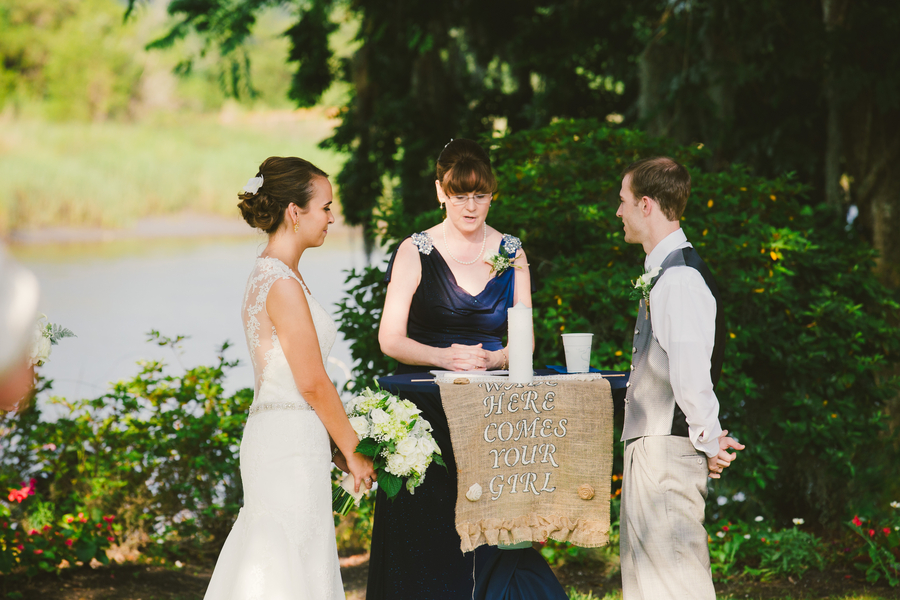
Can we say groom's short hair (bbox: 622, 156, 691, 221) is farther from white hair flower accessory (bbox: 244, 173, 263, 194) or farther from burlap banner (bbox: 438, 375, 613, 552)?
white hair flower accessory (bbox: 244, 173, 263, 194)

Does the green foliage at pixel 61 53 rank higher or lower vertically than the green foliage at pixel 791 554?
higher

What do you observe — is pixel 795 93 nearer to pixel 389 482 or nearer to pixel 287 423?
pixel 389 482

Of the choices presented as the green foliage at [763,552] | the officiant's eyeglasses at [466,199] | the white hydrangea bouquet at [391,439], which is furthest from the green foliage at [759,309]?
the white hydrangea bouquet at [391,439]

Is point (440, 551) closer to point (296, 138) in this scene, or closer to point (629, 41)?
point (629, 41)

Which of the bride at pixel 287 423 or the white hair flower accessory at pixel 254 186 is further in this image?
the white hair flower accessory at pixel 254 186

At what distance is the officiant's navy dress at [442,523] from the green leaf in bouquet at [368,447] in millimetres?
340

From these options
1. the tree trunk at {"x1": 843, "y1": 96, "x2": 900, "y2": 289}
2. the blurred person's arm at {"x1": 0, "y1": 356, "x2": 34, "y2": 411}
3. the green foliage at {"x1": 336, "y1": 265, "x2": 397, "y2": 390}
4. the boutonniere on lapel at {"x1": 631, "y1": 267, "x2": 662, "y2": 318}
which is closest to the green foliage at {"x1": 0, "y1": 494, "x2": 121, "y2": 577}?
the green foliage at {"x1": 336, "y1": 265, "x2": 397, "y2": 390}

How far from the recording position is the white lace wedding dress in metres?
2.61

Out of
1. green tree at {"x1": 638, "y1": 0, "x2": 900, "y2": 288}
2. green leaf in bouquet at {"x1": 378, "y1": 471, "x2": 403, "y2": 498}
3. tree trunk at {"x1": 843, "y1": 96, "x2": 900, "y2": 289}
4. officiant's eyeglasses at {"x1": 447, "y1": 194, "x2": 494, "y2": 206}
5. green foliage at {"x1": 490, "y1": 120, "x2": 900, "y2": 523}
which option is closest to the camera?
green leaf in bouquet at {"x1": 378, "y1": 471, "x2": 403, "y2": 498}

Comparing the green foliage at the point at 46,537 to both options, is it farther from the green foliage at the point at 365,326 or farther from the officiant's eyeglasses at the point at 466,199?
the officiant's eyeglasses at the point at 466,199

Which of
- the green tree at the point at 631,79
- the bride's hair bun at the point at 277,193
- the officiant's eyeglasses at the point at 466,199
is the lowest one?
the bride's hair bun at the point at 277,193

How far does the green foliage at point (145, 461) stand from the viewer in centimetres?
499

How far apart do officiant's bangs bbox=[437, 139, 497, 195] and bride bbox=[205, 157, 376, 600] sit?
676 millimetres

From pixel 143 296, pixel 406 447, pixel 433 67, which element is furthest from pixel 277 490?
pixel 143 296
